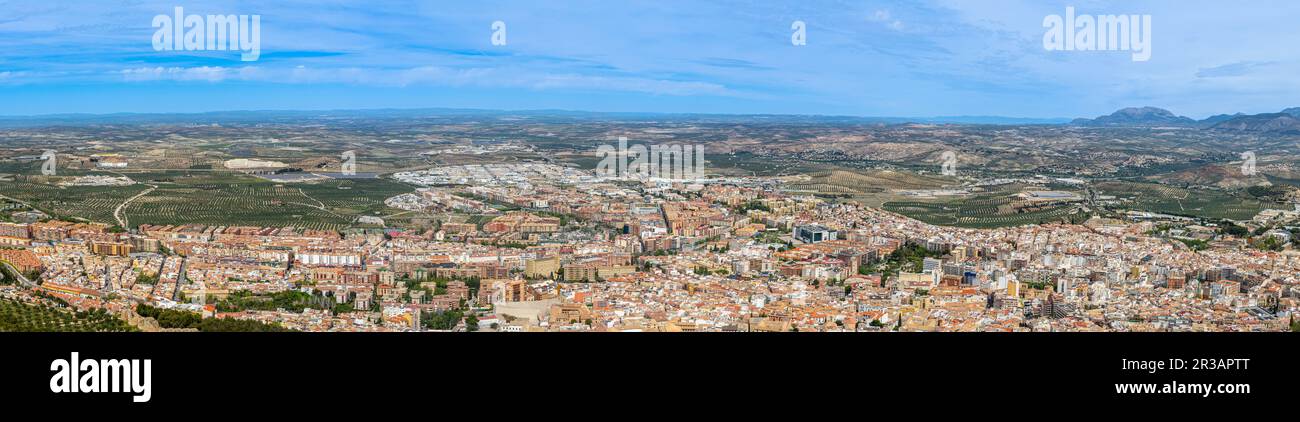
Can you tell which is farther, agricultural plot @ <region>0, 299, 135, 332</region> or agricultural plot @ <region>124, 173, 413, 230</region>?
agricultural plot @ <region>124, 173, 413, 230</region>

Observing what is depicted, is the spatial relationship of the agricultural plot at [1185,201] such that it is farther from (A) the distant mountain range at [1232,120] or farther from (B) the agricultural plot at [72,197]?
(A) the distant mountain range at [1232,120]

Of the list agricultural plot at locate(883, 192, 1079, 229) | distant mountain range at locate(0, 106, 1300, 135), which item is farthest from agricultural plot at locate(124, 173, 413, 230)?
distant mountain range at locate(0, 106, 1300, 135)

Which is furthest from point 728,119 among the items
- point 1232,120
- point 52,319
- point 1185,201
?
point 52,319

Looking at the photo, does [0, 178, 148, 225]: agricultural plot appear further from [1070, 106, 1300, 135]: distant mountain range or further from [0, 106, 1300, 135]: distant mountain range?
[1070, 106, 1300, 135]: distant mountain range

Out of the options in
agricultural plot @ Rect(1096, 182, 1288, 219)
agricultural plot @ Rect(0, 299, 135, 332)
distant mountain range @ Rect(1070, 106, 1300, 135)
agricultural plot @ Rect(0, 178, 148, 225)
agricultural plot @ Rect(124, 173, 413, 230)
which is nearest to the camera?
agricultural plot @ Rect(0, 299, 135, 332)

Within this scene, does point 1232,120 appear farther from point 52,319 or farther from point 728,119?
point 52,319

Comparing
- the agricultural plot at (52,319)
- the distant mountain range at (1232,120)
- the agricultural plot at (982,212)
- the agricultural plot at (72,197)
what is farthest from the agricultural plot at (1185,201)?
the distant mountain range at (1232,120)

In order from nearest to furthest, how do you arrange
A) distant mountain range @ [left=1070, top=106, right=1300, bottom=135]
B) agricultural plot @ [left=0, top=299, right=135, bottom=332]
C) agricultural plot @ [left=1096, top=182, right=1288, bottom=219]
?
agricultural plot @ [left=0, top=299, right=135, bottom=332] → agricultural plot @ [left=1096, top=182, right=1288, bottom=219] → distant mountain range @ [left=1070, top=106, right=1300, bottom=135]

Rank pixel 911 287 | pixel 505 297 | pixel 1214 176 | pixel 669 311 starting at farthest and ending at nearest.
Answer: pixel 1214 176
pixel 911 287
pixel 505 297
pixel 669 311

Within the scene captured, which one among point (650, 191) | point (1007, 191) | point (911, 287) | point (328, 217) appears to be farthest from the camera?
point (1007, 191)
